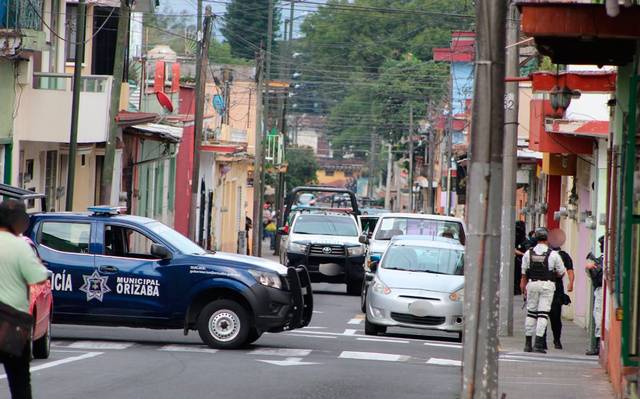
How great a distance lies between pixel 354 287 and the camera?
32.9 metres

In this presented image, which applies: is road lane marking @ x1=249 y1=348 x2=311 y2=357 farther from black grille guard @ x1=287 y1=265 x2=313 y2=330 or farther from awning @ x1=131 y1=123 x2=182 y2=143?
awning @ x1=131 y1=123 x2=182 y2=143

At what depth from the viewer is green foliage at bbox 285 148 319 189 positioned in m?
102

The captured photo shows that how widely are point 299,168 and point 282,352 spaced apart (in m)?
86.6

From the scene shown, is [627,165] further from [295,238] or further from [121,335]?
[295,238]

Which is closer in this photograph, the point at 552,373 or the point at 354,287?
the point at 552,373

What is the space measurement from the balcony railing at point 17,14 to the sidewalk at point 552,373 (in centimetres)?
1106

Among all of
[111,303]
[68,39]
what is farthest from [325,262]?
[111,303]

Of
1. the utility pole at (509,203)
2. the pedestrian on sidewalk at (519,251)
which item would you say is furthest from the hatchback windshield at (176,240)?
the pedestrian on sidewalk at (519,251)

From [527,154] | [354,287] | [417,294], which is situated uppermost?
[527,154]

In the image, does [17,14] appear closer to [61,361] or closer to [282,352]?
[282,352]

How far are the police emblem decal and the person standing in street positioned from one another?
7.26m

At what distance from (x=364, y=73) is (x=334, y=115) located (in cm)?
1435

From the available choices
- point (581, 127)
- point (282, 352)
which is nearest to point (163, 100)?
point (581, 127)

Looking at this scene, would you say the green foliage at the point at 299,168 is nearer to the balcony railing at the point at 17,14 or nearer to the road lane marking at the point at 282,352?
the balcony railing at the point at 17,14
